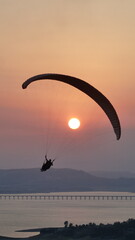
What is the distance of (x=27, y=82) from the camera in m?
31.4

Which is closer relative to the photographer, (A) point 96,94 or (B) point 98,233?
(A) point 96,94

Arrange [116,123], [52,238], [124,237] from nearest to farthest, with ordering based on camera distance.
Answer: [116,123] → [124,237] → [52,238]

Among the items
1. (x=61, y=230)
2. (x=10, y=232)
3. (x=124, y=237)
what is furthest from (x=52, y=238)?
(x=10, y=232)

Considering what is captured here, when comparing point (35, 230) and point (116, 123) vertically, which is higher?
point (35, 230)

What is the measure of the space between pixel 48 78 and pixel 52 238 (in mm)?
87022

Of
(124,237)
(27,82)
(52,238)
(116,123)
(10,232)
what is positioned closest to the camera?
(27,82)

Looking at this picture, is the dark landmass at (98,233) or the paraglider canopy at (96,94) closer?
the paraglider canopy at (96,94)

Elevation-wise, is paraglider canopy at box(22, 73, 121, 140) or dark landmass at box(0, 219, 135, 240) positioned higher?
dark landmass at box(0, 219, 135, 240)

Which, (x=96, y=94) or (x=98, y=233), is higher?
(x=98, y=233)

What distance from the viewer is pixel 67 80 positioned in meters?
33.6

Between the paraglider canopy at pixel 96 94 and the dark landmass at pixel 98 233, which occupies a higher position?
the dark landmass at pixel 98 233

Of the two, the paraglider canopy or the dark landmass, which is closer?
the paraglider canopy

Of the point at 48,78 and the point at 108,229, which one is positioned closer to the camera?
the point at 48,78

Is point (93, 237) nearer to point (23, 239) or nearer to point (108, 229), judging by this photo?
point (108, 229)
